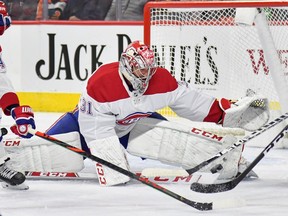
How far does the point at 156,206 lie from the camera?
3.73 m

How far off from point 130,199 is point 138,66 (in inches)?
24.8

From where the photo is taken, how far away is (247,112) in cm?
464

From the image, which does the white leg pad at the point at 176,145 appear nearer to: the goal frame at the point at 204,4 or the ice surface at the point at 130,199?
the ice surface at the point at 130,199

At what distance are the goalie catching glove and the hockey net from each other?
0.90 m

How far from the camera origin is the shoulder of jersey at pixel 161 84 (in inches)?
173

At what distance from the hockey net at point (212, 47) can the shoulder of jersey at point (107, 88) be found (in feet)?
4.44

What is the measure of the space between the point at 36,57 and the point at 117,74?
335 cm

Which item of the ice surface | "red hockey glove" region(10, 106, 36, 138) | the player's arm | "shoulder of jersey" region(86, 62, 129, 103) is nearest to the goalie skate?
the ice surface

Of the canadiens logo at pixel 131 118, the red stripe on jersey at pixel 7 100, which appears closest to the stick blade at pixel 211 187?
the canadiens logo at pixel 131 118

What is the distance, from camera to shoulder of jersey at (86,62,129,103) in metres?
4.32

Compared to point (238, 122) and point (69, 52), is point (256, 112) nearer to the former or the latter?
point (238, 122)

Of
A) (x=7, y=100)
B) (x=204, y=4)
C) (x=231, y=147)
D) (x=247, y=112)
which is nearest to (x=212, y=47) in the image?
(x=204, y=4)

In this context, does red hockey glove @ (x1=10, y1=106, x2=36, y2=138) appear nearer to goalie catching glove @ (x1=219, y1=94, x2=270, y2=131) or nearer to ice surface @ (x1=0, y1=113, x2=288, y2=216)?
ice surface @ (x1=0, y1=113, x2=288, y2=216)

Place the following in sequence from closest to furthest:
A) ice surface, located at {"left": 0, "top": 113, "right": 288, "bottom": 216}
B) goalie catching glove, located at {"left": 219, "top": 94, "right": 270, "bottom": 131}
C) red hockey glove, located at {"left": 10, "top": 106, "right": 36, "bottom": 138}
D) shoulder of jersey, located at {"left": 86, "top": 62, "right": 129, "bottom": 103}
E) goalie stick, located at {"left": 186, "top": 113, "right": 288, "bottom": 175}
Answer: ice surface, located at {"left": 0, "top": 113, "right": 288, "bottom": 216} < red hockey glove, located at {"left": 10, "top": 106, "right": 36, "bottom": 138} < goalie stick, located at {"left": 186, "top": 113, "right": 288, "bottom": 175} < shoulder of jersey, located at {"left": 86, "top": 62, "right": 129, "bottom": 103} < goalie catching glove, located at {"left": 219, "top": 94, "right": 270, "bottom": 131}
